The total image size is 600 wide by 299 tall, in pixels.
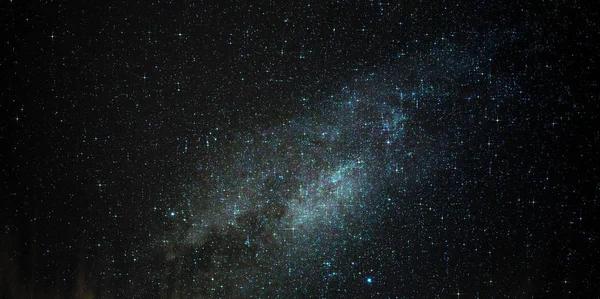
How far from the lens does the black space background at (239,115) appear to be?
4.10 feet

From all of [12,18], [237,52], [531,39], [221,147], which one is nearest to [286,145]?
[221,147]

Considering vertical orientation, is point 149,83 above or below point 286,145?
above

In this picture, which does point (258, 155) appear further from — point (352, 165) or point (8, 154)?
point (8, 154)

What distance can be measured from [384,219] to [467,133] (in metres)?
0.48

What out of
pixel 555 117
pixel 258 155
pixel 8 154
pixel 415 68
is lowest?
pixel 555 117

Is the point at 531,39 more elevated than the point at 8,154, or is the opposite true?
the point at 8,154

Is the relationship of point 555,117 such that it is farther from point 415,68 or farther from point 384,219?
point 384,219

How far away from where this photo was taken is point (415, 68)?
1262mm

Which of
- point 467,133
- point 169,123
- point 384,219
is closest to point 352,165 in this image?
point 384,219

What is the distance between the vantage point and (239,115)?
4.12 feet

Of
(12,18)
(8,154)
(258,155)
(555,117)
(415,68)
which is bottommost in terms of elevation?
(555,117)

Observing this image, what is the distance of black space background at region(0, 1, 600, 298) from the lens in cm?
125

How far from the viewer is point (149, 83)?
1.26 meters

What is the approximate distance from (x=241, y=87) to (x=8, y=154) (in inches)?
40.3
